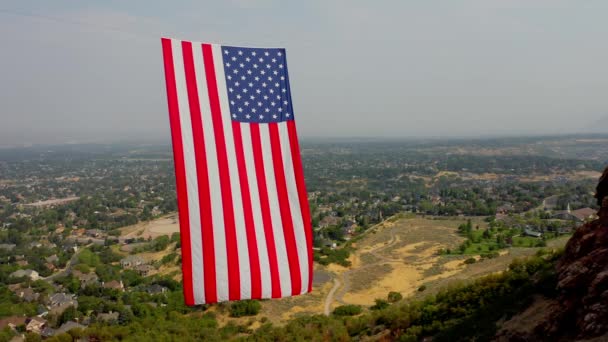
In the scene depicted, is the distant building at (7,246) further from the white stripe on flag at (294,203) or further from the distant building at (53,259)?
the white stripe on flag at (294,203)

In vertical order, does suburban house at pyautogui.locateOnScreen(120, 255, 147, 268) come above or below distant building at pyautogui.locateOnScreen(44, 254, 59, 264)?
below

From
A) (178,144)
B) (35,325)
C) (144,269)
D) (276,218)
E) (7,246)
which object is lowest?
(144,269)

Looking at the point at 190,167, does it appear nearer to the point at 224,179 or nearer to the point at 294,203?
the point at 224,179

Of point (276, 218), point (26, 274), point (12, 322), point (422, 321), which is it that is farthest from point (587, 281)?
point (26, 274)

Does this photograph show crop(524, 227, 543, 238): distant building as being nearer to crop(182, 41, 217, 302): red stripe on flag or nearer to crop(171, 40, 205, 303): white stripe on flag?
crop(182, 41, 217, 302): red stripe on flag

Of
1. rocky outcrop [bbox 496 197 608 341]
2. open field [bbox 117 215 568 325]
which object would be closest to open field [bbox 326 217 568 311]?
open field [bbox 117 215 568 325]

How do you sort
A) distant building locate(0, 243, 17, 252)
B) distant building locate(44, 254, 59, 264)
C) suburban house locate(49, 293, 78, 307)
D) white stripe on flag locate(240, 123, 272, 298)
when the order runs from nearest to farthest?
white stripe on flag locate(240, 123, 272, 298)
suburban house locate(49, 293, 78, 307)
distant building locate(44, 254, 59, 264)
distant building locate(0, 243, 17, 252)

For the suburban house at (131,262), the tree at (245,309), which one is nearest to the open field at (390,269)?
the tree at (245,309)
